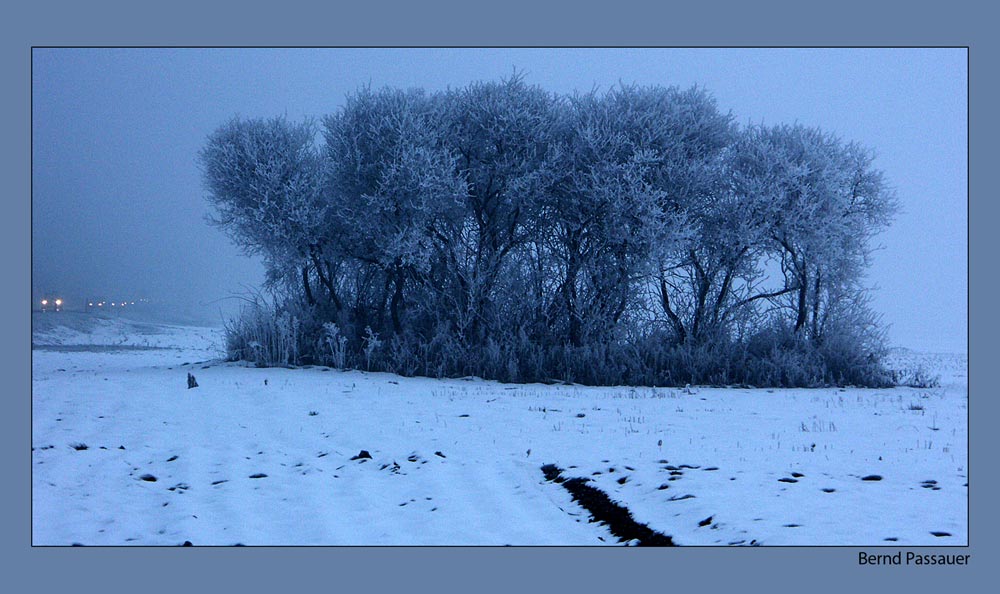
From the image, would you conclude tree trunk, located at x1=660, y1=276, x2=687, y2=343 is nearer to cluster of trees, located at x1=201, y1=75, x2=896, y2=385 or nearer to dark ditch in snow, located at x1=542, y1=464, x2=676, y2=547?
cluster of trees, located at x1=201, y1=75, x2=896, y2=385

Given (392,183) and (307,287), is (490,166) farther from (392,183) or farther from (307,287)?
(307,287)

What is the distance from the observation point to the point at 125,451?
7.02 metres

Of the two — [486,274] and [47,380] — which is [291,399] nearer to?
[47,380]

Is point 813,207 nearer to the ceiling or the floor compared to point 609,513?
nearer to the ceiling

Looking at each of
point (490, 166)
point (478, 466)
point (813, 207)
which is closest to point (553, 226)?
point (490, 166)

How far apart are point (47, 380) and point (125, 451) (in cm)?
671

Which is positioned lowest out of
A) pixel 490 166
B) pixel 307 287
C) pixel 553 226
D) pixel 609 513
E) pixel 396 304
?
pixel 609 513

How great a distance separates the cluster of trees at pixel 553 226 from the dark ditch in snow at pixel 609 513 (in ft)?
26.9

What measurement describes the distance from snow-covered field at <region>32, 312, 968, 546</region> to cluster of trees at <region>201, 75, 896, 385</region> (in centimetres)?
393

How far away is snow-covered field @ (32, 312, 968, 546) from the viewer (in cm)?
482

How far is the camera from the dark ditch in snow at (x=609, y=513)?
4.65 meters

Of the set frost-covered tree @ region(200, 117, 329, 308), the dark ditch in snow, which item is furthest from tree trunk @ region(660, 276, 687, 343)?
the dark ditch in snow

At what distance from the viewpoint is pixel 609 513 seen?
17.0 feet

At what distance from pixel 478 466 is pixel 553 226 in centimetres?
1018
